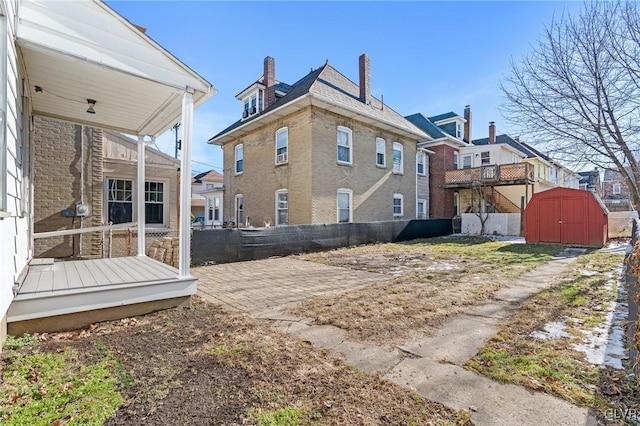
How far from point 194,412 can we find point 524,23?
38.1 ft

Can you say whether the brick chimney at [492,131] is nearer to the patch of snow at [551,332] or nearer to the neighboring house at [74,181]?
the patch of snow at [551,332]

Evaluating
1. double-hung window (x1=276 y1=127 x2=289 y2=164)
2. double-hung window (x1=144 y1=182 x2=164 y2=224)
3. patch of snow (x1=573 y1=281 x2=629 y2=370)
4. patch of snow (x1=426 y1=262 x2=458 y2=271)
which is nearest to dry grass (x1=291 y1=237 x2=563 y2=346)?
patch of snow (x1=426 y1=262 x2=458 y2=271)

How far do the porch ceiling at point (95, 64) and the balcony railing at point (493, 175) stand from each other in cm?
1853

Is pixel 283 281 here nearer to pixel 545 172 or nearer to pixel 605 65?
pixel 605 65

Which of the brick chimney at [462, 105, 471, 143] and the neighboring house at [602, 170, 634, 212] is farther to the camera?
the neighboring house at [602, 170, 634, 212]

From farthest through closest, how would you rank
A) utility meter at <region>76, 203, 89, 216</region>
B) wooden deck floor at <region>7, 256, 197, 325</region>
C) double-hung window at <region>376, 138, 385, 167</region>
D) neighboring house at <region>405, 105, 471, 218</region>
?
neighboring house at <region>405, 105, 471, 218</region>
double-hung window at <region>376, 138, 385, 167</region>
utility meter at <region>76, 203, 89, 216</region>
wooden deck floor at <region>7, 256, 197, 325</region>

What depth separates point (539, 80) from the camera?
334 inches

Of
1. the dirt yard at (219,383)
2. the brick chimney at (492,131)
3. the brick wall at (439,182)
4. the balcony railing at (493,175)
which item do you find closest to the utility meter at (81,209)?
the dirt yard at (219,383)

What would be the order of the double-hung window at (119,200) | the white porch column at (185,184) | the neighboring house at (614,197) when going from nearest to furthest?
1. the white porch column at (185,184)
2. the double-hung window at (119,200)
3. the neighboring house at (614,197)

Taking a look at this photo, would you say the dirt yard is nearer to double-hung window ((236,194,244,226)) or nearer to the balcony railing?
double-hung window ((236,194,244,226))

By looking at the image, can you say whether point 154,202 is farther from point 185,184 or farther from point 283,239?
point 185,184

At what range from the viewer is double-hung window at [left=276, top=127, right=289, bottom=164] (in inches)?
571

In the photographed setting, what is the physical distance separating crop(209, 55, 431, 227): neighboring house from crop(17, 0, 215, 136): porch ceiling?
830 cm

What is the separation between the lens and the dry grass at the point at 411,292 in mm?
3918
